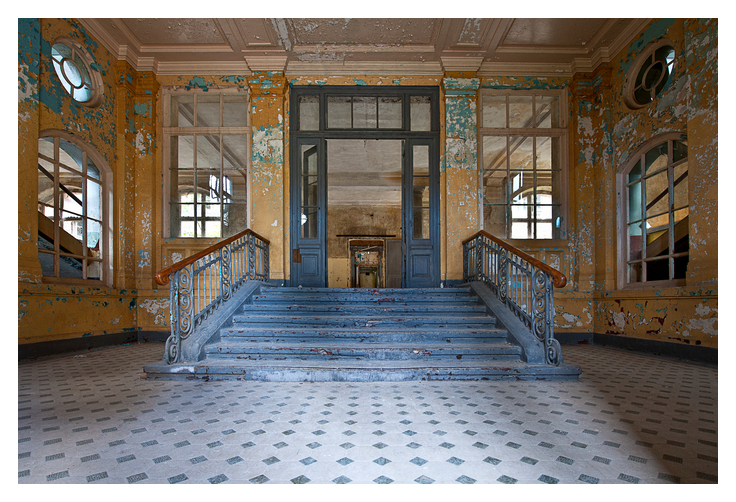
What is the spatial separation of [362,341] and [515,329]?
1612 mm

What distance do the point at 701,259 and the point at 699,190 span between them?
0.75 meters

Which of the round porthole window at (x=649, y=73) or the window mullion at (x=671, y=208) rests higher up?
the round porthole window at (x=649, y=73)

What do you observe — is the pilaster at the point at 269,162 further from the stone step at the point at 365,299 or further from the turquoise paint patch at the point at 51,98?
the turquoise paint patch at the point at 51,98

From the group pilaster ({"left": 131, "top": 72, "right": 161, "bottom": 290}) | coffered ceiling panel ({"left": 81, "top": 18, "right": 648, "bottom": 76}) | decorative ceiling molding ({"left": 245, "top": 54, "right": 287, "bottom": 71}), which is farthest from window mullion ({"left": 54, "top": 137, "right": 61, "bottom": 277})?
decorative ceiling molding ({"left": 245, "top": 54, "right": 287, "bottom": 71})

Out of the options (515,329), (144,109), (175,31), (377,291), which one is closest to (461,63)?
(377,291)

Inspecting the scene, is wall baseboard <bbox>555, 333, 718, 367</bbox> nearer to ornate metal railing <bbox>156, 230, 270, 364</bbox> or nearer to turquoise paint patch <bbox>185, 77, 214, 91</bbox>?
ornate metal railing <bbox>156, 230, 270, 364</bbox>

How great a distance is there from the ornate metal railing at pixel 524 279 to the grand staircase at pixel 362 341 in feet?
0.82

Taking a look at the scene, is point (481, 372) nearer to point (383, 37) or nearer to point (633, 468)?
point (633, 468)

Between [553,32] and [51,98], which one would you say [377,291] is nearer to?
[553,32]

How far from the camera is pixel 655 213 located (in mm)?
5297

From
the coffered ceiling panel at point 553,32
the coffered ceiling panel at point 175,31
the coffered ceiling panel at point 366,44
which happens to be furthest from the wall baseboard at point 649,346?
the coffered ceiling panel at point 175,31

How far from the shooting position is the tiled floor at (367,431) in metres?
1.83

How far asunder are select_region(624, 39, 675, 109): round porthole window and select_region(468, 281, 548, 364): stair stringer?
3.46 meters

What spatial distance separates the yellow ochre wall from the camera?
206 inches
